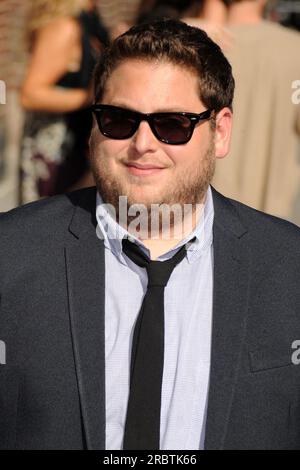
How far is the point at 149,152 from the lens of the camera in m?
2.50

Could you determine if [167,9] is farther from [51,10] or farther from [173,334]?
[173,334]

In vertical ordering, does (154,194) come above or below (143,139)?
below

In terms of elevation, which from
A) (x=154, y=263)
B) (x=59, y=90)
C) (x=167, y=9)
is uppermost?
(x=167, y=9)

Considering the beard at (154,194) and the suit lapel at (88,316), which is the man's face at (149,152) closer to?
the beard at (154,194)

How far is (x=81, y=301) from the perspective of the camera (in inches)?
97.2

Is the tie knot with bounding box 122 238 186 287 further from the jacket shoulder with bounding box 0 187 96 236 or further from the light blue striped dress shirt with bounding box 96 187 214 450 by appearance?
the jacket shoulder with bounding box 0 187 96 236

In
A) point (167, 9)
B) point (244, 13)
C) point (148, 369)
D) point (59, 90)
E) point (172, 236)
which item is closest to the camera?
point (148, 369)

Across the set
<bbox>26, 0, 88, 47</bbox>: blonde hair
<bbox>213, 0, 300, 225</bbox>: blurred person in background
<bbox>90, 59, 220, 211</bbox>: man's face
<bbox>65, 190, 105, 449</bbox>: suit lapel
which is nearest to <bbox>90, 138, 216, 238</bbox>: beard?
<bbox>90, 59, 220, 211</bbox>: man's face

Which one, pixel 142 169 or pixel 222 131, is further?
pixel 222 131

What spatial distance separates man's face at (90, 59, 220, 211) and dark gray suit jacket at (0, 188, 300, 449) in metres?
0.19

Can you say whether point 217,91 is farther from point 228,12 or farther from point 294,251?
point 228,12

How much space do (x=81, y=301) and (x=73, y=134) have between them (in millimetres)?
2243

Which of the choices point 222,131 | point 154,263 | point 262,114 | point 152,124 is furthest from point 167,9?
point 154,263

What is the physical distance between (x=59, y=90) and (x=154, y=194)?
2179 mm
